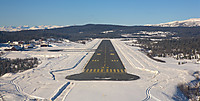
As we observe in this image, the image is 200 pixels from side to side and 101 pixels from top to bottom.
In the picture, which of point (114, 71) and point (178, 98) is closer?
point (178, 98)

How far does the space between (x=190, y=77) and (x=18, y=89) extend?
24226 mm

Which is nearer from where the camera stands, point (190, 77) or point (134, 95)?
point (134, 95)

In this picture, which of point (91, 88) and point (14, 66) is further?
point (14, 66)

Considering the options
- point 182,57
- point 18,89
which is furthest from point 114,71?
point 182,57

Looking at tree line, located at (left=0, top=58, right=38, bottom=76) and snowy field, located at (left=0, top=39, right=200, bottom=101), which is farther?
tree line, located at (left=0, top=58, right=38, bottom=76)

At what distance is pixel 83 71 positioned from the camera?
36.0 meters

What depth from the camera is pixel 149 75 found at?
33.4 m

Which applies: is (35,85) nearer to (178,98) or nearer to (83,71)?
(83,71)

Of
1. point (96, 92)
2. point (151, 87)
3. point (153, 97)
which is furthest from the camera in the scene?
point (151, 87)

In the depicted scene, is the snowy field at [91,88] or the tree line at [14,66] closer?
the snowy field at [91,88]

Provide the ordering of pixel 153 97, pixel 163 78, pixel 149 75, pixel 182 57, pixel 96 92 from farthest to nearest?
pixel 182 57 → pixel 149 75 → pixel 163 78 → pixel 96 92 → pixel 153 97

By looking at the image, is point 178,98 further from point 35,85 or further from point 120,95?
point 35,85

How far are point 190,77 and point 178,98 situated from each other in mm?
9712

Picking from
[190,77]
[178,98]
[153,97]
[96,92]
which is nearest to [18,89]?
[96,92]
